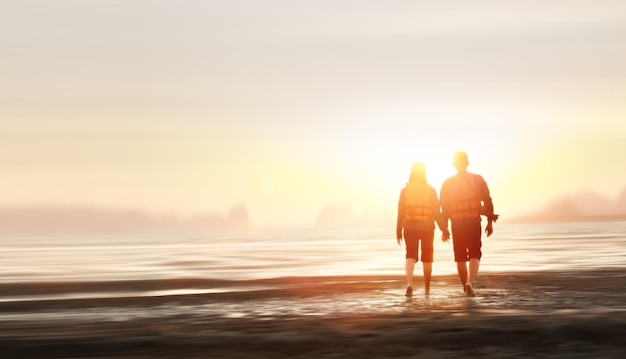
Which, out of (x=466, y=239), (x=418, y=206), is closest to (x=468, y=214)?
(x=466, y=239)

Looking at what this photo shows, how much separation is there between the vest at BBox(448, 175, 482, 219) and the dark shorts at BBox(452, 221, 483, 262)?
0.14 m

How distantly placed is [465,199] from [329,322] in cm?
473

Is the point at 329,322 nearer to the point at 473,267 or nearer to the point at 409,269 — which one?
the point at 409,269

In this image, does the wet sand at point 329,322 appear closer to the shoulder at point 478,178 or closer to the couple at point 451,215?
the couple at point 451,215

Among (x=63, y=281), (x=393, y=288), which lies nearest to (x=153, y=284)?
(x=63, y=281)

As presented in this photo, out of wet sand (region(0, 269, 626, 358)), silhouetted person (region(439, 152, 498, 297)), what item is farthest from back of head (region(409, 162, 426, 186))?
wet sand (region(0, 269, 626, 358))

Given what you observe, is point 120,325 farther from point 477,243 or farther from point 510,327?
point 477,243

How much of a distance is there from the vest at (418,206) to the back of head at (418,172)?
0.15 m

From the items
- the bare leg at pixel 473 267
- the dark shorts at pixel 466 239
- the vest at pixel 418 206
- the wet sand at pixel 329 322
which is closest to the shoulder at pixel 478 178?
the dark shorts at pixel 466 239

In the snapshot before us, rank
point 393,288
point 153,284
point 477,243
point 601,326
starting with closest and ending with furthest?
1. point 601,326
2. point 477,243
3. point 393,288
4. point 153,284

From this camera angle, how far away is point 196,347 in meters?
9.52

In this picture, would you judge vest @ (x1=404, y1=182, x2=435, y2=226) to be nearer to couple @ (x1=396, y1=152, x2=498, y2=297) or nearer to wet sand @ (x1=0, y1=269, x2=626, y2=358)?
couple @ (x1=396, y1=152, x2=498, y2=297)

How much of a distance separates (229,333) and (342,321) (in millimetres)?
1676

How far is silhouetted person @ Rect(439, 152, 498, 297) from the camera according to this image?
15094 mm
